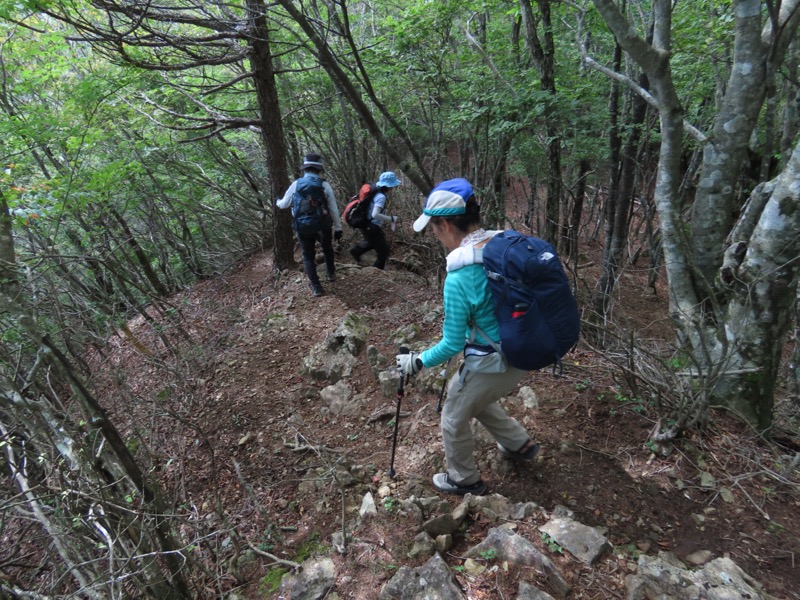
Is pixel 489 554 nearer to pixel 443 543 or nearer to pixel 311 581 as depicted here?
pixel 443 543

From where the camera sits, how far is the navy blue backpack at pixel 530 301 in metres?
2.46

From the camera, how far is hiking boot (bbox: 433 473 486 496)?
3205 mm

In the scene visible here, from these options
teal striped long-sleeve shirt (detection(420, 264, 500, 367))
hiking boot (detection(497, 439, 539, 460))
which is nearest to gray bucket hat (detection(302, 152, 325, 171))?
teal striped long-sleeve shirt (detection(420, 264, 500, 367))

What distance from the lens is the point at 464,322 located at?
261cm

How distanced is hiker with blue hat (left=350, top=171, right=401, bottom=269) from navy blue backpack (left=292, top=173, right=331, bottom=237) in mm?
949

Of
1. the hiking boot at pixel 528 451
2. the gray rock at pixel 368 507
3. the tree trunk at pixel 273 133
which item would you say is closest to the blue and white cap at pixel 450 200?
the hiking boot at pixel 528 451

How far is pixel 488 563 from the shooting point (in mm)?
2561

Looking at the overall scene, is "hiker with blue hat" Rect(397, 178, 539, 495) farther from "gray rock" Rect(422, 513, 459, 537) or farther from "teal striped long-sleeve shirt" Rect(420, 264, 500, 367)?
"gray rock" Rect(422, 513, 459, 537)

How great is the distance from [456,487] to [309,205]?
4.63 m

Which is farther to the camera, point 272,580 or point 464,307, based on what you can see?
point 272,580

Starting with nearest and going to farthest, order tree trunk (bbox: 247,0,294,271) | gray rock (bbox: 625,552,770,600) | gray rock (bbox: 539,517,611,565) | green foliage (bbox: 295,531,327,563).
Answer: gray rock (bbox: 625,552,770,600)
gray rock (bbox: 539,517,611,565)
green foliage (bbox: 295,531,327,563)
tree trunk (bbox: 247,0,294,271)

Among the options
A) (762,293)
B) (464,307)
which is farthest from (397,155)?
(762,293)

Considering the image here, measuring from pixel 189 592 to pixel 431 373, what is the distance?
Result: 9.41ft

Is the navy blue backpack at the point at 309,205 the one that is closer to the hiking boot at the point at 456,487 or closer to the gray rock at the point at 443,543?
the hiking boot at the point at 456,487
